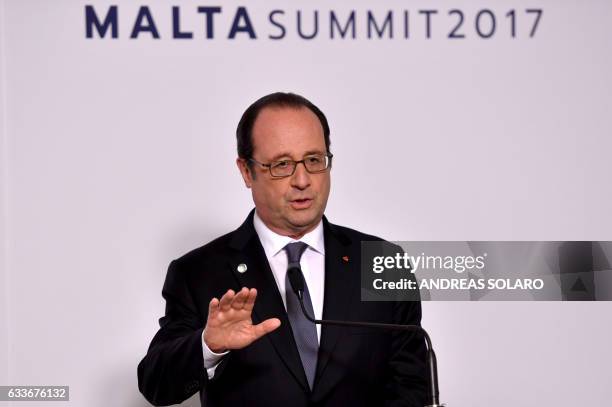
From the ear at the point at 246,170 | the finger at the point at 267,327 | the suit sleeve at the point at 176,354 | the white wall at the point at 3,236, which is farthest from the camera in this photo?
the white wall at the point at 3,236

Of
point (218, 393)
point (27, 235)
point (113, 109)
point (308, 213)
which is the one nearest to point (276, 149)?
point (308, 213)

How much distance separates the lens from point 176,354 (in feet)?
6.89

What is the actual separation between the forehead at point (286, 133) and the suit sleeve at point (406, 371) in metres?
0.49

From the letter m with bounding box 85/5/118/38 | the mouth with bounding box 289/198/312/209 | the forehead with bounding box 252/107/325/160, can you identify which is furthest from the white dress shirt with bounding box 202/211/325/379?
the letter m with bounding box 85/5/118/38

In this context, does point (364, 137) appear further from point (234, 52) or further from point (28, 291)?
point (28, 291)

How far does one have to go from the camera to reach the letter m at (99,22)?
2.98m

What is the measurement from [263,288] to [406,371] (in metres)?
0.42

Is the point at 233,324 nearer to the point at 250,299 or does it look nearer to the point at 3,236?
the point at 250,299

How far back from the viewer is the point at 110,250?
299 cm

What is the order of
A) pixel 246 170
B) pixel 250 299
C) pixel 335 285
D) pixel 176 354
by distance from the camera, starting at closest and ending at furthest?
pixel 250 299 < pixel 176 354 < pixel 335 285 < pixel 246 170

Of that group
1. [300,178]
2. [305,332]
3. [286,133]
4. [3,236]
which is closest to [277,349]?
[305,332]

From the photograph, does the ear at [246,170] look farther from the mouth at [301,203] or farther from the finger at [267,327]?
the finger at [267,327]

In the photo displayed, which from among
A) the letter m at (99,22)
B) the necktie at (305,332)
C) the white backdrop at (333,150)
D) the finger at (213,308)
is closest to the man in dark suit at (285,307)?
the necktie at (305,332)

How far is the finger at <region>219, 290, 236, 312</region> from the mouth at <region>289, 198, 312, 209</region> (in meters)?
0.49
